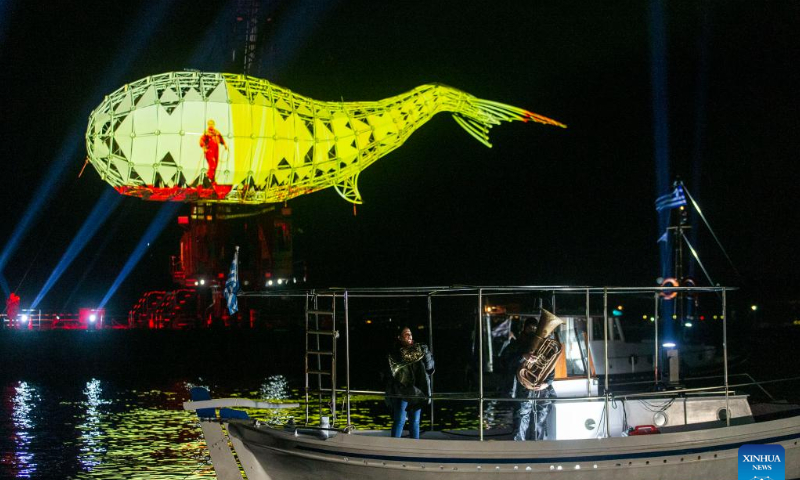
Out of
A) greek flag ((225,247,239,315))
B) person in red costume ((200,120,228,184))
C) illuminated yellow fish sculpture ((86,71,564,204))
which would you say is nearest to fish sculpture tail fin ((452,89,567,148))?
illuminated yellow fish sculpture ((86,71,564,204))

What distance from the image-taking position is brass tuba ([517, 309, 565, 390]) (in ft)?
41.3

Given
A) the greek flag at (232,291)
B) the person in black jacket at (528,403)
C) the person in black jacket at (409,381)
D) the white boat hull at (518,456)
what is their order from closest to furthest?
the white boat hull at (518,456) → the person in black jacket at (528,403) → the person in black jacket at (409,381) → the greek flag at (232,291)

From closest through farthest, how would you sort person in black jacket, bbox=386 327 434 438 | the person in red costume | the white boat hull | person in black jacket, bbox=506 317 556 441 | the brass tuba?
1. the white boat hull
2. the brass tuba
3. person in black jacket, bbox=506 317 556 441
4. person in black jacket, bbox=386 327 434 438
5. the person in red costume

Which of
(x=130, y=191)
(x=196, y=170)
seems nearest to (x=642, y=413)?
(x=196, y=170)

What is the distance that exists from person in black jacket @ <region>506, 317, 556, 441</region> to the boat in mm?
167

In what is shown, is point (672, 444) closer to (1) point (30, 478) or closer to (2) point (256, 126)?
(1) point (30, 478)

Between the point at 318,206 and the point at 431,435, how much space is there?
344 ft

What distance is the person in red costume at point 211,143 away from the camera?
1559 inches

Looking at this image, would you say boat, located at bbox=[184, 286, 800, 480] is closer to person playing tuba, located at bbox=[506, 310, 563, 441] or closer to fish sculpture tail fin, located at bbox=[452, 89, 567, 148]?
person playing tuba, located at bbox=[506, 310, 563, 441]

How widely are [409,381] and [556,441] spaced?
8.36 feet

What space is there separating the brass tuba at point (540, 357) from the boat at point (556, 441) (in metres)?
0.49

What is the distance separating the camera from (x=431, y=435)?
14359 millimetres

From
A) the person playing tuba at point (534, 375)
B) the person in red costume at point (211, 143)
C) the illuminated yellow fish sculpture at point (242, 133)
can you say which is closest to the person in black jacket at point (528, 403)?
the person playing tuba at point (534, 375)

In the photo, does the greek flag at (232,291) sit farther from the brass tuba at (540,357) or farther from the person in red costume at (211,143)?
the person in red costume at (211,143)
